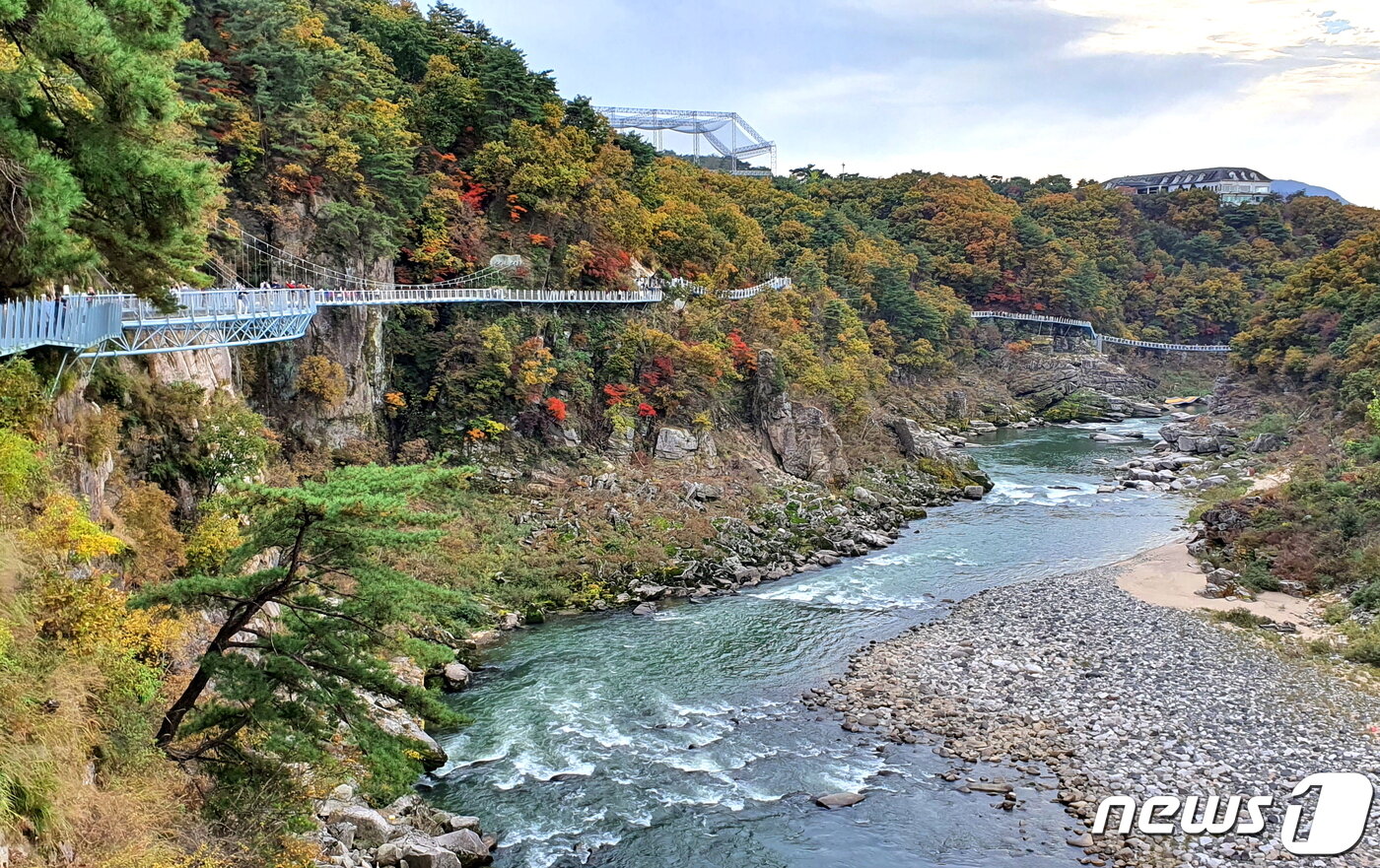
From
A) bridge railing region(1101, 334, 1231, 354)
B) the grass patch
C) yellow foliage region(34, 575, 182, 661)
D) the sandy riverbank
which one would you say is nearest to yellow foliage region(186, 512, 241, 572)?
yellow foliage region(34, 575, 182, 661)

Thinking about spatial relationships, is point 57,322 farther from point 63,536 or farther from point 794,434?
point 794,434

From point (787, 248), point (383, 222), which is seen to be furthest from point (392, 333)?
point (787, 248)

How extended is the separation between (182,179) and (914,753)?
15.8m

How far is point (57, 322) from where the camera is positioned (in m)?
12.4

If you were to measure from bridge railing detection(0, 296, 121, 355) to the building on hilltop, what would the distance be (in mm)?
103914

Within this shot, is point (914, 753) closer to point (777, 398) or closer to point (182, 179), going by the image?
point (182, 179)

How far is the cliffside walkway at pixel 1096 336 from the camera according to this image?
238 ft

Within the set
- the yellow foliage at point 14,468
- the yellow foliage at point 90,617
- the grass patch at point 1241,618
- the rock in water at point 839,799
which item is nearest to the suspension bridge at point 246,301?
the yellow foliage at point 14,468

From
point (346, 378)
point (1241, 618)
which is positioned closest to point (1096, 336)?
point (1241, 618)

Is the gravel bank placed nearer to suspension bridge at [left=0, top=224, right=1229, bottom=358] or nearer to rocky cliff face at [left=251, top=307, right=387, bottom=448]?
suspension bridge at [left=0, top=224, right=1229, bottom=358]

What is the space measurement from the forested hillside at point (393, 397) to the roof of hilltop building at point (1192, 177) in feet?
117

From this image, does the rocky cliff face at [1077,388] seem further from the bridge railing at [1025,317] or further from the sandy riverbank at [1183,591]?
the sandy riverbank at [1183,591]

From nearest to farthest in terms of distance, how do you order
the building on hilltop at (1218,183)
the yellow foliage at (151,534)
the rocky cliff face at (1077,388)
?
1. the yellow foliage at (151,534)
2. the rocky cliff face at (1077,388)
3. the building on hilltop at (1218,183)

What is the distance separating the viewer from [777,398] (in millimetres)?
40062
